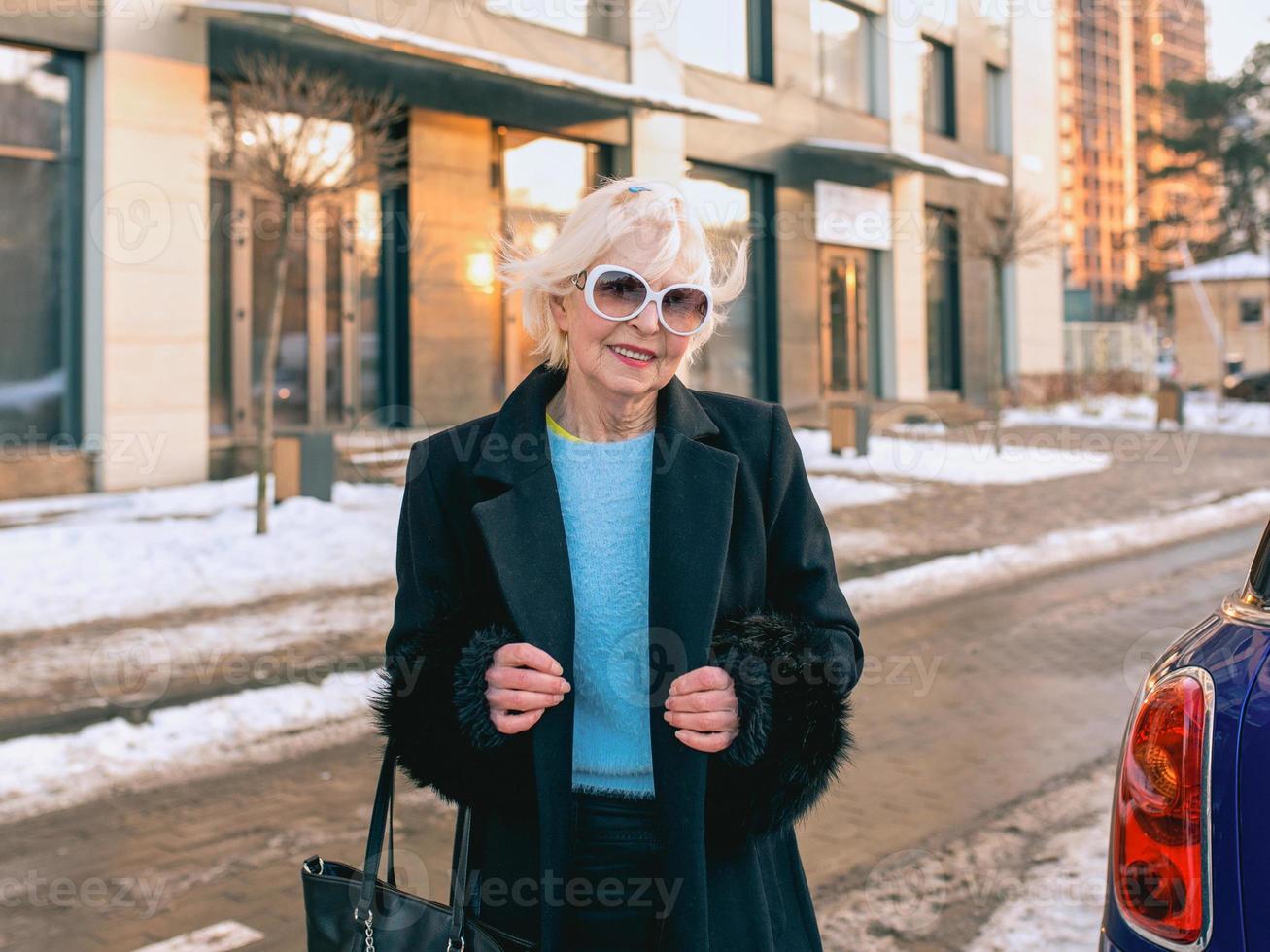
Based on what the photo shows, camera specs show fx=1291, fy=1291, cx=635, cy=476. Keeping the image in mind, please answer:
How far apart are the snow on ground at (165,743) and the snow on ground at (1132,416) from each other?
974 inches

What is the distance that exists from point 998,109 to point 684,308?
32.7 meters

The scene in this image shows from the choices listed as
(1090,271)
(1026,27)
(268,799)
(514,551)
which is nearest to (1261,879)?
(514,551)

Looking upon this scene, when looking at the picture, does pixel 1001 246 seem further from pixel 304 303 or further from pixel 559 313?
pixel 559 313

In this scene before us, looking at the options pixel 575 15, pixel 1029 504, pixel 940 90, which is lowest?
pixel 1029 504

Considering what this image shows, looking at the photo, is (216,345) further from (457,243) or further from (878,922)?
(878,922)

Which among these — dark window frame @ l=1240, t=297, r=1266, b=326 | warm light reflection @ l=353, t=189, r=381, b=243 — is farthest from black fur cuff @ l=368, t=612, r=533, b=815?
dark window frame @ l=1240, t=297, r=1266, b=326

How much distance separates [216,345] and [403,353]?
107 inches

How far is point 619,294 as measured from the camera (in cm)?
219

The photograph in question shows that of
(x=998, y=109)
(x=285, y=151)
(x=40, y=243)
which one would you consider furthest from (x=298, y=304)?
(x=998, y=109)

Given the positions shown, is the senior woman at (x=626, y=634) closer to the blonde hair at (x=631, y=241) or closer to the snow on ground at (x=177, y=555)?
the blonde hair at (x=631, y=241)

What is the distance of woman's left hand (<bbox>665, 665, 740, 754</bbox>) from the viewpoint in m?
1.96

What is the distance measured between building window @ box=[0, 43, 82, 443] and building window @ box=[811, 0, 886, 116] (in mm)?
15175

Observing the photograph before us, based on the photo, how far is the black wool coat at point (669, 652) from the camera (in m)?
2.02

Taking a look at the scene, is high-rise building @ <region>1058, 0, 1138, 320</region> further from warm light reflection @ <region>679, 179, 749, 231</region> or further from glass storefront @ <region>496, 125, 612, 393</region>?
glass storefront @ <region>496, 125, 612, 393</region>
